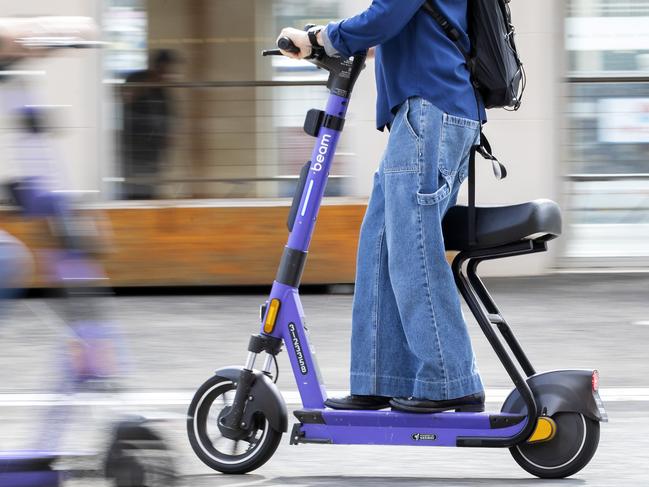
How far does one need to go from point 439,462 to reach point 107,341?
1.47m

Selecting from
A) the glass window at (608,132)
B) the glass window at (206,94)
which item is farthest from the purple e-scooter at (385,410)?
the glass window at (608,132)

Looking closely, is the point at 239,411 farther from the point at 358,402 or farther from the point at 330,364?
the point at 330,364

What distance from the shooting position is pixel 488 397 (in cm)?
556

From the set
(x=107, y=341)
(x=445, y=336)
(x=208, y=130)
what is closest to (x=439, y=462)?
(x=445, y=336)

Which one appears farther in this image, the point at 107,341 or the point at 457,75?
the point at 457,75

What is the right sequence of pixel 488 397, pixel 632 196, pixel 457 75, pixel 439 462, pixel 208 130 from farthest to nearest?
pixel 632 196 → pixel 208 130 → pixel 488 397 → pixel 439 462 → pixel 457 75

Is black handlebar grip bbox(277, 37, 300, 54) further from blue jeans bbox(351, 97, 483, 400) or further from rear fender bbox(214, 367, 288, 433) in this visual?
rear fender bbox(214, 367, 288, 433)

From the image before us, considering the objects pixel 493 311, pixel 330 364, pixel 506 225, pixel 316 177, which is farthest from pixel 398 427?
pixel 330 364

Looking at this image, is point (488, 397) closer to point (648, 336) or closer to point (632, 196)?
point (648, 336)

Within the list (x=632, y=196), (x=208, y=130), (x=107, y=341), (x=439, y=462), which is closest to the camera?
(x=107, y=341)

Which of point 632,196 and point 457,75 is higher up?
point 457,75

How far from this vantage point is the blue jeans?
13.3 ft

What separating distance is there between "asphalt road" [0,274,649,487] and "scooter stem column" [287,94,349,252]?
2.42 ft

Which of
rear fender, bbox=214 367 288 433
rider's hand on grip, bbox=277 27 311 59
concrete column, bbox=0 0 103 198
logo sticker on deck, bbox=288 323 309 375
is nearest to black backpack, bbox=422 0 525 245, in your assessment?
rider's hand on grip, bbox=277 27 311 59
